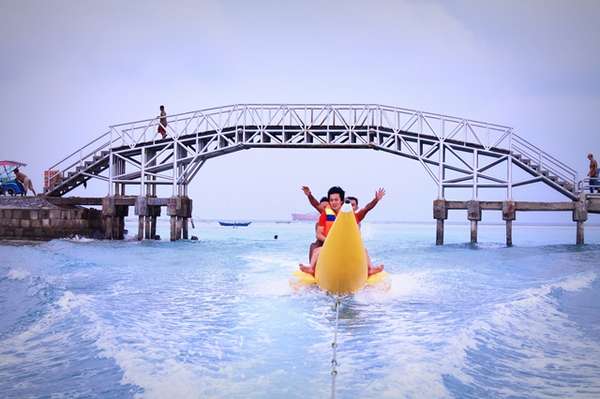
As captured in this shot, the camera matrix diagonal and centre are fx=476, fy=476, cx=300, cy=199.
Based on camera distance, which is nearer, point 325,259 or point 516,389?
point 516,389

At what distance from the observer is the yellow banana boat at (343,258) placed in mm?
6852

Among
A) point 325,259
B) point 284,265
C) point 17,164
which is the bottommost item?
point 284,265

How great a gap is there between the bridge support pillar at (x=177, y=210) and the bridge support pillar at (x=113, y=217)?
262 cm

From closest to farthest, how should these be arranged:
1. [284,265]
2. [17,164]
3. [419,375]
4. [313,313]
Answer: [419,375] < [313,313] < [284,265] < [17,164]

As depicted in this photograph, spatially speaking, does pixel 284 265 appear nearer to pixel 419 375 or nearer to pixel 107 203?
pixel 419 375

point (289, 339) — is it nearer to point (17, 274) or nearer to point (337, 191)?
point (337, 191)

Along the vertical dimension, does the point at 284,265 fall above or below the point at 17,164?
below

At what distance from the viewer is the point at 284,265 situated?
13.4m

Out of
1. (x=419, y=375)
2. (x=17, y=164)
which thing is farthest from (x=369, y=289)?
(x=17, y=164)

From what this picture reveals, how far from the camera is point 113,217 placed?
22.1 meters

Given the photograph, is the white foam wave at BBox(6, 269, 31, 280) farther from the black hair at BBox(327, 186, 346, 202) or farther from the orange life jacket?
the black hair at BBox(327, 186, 346, 202)

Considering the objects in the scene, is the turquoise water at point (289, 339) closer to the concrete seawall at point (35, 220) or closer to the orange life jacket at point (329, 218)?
the orange life jacket at point (329, 218)

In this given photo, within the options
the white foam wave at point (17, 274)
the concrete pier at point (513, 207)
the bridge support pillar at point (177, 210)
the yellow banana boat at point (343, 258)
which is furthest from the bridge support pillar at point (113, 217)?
the yellow banana boat at point (343, 258)

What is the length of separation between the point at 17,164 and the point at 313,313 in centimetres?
2324
